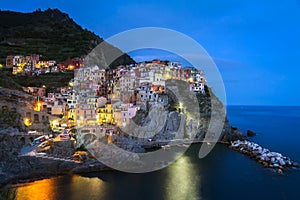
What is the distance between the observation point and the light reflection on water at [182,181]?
16562mm

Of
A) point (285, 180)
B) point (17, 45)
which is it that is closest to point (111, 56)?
point (17, 45)

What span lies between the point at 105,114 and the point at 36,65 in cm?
2519

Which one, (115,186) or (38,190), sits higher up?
(38,190)

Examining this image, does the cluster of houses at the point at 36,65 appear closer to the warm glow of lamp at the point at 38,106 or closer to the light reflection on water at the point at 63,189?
the warm glow of lamp at the point at 38,106

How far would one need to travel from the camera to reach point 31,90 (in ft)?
111

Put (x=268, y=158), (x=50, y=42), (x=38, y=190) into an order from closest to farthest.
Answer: (x=38, y=190) → (x=268, y=158) → (x=50, y=42)

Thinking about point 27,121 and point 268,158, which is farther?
point 27,121

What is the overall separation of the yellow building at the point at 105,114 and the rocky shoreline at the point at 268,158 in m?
17.1

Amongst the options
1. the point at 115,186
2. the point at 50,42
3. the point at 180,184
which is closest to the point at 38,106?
the point at 115,186

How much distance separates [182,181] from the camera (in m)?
19.0

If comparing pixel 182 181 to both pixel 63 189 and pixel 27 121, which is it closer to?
pixel 63 189

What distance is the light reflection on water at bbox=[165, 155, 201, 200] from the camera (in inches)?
652

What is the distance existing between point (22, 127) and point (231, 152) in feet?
77.8

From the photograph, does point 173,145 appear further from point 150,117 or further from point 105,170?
point 105,170
